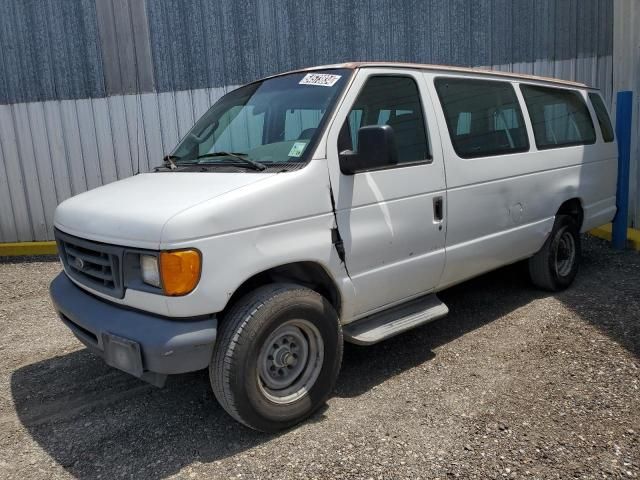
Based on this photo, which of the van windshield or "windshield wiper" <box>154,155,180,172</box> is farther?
"windshield wiper" <box>154,155,180,172</box>

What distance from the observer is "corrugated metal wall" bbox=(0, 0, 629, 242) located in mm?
7500

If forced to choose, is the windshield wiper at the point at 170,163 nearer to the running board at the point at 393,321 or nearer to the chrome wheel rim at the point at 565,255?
the running board at the point at 393,321

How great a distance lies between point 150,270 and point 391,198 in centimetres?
159

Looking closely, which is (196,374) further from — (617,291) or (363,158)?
(617,291)

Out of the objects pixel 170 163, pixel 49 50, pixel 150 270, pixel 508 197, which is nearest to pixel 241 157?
pixel 170 163

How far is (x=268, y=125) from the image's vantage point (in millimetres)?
3637

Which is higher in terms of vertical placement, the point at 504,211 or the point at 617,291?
the point at 504,211

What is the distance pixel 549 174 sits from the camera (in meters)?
4.87

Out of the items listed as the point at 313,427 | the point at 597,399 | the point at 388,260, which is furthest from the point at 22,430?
the point at 597,399

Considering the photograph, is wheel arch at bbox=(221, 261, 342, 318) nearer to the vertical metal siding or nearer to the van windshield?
the van windshield

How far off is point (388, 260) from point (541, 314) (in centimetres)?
204

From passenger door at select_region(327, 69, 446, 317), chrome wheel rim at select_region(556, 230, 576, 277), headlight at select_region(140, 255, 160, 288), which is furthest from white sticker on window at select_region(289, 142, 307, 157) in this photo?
chrome wheel rim at select_region(556, 230, 576, 277)

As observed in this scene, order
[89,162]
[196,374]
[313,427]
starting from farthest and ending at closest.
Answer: [89,162] < [196,374] < [313,427]

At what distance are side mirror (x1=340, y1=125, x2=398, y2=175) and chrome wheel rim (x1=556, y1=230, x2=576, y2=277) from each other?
2.91 m
